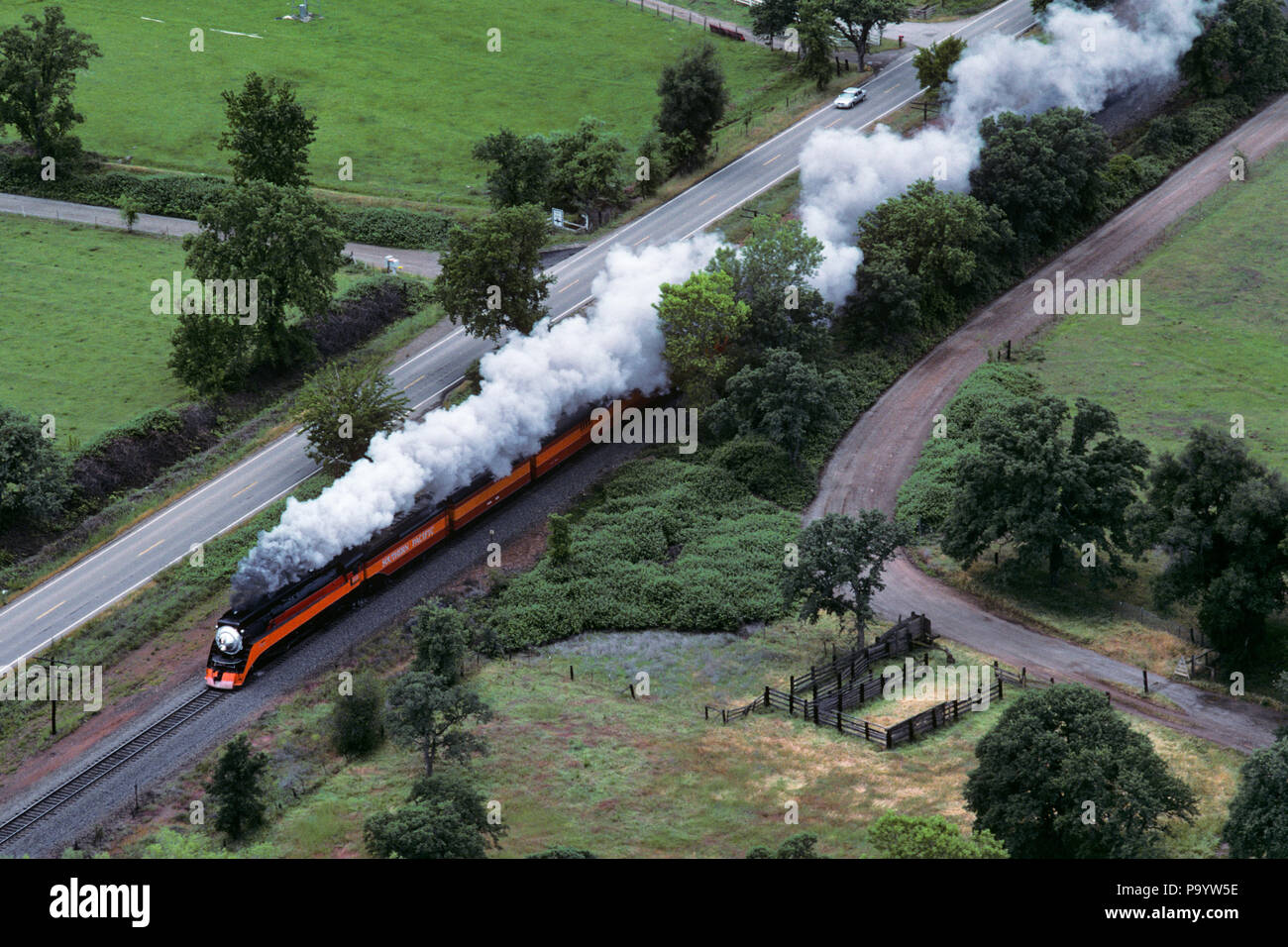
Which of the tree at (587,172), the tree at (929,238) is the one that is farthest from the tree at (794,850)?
the tree at (587,172)

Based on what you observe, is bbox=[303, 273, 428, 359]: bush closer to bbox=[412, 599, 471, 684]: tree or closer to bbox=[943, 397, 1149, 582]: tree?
bbox=[412, 599, 471, 684]: tree

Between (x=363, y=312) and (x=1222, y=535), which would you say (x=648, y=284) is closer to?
(x=363, y=312)

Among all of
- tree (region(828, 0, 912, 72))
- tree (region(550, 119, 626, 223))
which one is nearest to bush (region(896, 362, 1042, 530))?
tree (region(550, 119, 626, 223))

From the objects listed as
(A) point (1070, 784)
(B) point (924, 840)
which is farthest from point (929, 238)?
(B) point (924, 840)

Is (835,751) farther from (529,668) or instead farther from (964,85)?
(964,85)

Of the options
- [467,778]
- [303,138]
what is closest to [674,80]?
[303,138]
